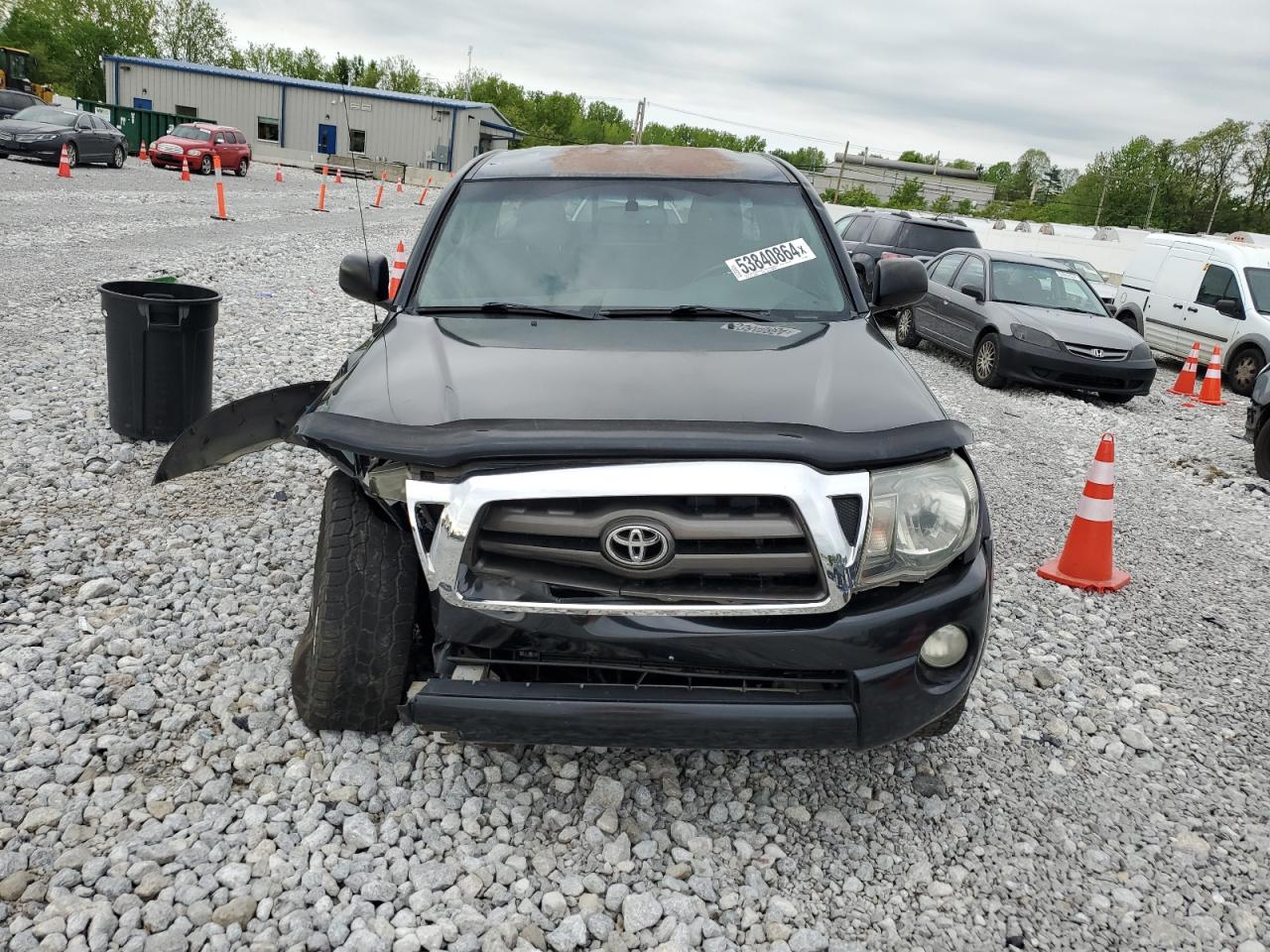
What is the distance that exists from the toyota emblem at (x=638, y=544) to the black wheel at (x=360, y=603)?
2.02ft

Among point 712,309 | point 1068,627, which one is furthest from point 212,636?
point 1068,627

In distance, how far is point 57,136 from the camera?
77.6 ft

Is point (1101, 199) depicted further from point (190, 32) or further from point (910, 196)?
point (190, 32)

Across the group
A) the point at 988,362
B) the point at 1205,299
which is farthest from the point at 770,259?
the point at 1205,299

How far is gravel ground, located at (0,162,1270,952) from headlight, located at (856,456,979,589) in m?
0.87

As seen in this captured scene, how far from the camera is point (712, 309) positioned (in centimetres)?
356

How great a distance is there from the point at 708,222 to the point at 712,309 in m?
0.61

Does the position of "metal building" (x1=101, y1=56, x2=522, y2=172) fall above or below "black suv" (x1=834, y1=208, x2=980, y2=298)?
above

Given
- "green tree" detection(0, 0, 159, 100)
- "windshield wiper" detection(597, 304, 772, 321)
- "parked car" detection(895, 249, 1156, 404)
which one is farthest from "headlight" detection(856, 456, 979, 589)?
"green tree" detection(0, 0, 159, 100)

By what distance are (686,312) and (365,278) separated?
132 centimetres

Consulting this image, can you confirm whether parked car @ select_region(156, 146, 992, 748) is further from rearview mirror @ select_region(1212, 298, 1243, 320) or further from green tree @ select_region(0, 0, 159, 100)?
green tree @ select_region(0, 0, 159, 100)

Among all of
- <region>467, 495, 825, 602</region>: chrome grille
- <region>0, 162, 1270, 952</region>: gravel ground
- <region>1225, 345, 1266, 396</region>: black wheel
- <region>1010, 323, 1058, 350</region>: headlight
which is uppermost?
<region>467, 495, 825, 602</region>: chrome grille

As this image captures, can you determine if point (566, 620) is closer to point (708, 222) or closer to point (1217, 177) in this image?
point (708, 222)

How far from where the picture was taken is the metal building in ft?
176
